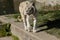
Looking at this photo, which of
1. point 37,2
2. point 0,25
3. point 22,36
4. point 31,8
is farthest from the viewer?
point 37,2

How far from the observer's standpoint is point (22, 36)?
23.5 ft

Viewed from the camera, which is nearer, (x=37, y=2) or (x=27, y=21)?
(x=27, y=21)

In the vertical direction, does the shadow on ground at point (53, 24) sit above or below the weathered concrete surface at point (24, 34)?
above

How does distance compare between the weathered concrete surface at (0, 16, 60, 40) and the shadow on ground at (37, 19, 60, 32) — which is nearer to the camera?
the weathered concrete surface at (0, 16, 60, 40)

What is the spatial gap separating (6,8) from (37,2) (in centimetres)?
227

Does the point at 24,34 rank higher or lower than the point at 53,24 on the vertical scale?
lower

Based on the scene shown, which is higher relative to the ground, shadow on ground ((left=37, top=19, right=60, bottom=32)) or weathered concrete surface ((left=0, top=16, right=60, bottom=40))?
shadow on ground ((left=37, top=19, right=60, bottom=32))

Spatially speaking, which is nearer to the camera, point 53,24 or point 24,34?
point 24,34

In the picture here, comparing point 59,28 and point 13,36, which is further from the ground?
point 59,28

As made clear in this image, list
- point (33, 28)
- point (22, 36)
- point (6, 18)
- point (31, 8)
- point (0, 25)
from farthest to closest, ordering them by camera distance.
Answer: point (6, 18), point (0, 25), point (22, 36), point (33, 28), point (31, 8)

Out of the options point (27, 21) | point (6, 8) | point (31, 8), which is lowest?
point (6, 8)

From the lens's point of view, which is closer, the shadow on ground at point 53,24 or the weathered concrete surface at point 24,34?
the weathered concrete surface at point 24,34

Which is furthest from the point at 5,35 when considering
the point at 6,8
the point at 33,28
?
the point at 6,8

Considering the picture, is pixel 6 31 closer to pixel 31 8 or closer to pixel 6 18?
pixel 6 18
